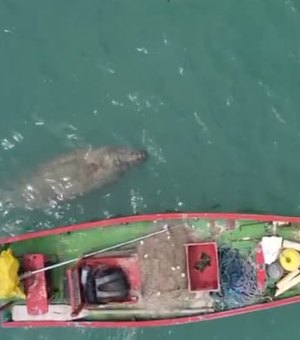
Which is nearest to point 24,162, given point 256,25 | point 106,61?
point 106,61

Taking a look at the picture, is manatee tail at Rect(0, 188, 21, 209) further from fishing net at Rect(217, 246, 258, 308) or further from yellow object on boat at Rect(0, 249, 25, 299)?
fishing net at Rect(217, 246, 258, 308)

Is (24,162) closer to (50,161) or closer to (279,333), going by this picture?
(50,161)

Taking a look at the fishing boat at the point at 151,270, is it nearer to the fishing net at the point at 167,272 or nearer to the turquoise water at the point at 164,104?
the fishing net at the point at 167,272

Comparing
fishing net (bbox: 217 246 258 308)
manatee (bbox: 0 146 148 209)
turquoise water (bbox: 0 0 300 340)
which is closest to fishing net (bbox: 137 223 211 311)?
fishing net (bbox: 217 246 258 308)

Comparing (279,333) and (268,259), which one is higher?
(268,259)

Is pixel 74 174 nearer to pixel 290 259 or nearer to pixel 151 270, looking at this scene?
pixel 151 270

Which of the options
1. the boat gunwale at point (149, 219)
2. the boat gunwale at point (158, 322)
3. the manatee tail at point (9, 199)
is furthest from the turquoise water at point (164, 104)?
the boat gunwale at point (149, 219)
